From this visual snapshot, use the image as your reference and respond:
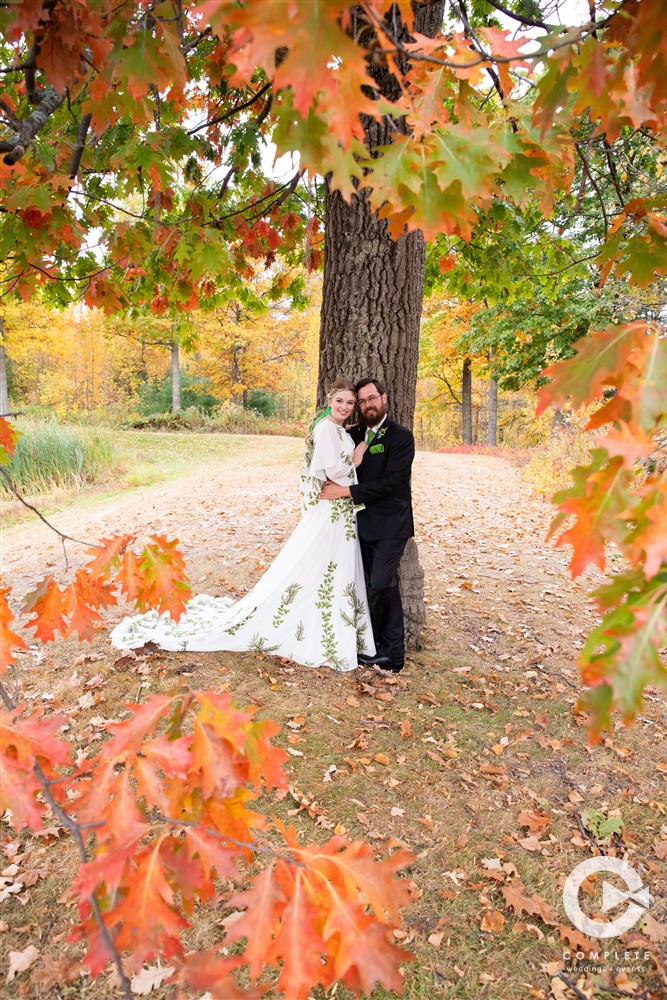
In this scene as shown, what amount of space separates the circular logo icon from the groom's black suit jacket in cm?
230

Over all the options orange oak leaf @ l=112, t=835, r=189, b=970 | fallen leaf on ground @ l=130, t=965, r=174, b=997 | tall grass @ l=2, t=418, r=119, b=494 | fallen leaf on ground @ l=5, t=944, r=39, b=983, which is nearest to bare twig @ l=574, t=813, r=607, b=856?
fallen leaf on ground @ l=130, t=965, r=174, b=997

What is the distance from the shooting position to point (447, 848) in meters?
2.87

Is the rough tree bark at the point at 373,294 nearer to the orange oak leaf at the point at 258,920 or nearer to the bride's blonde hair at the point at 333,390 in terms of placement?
the bride's blonde hair at the point at 333,390

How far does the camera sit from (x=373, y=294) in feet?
13.7

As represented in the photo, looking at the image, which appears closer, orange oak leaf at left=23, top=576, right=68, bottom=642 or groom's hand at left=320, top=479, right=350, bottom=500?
orange oak leaf at left=23, top=576, right=68, bottom=642

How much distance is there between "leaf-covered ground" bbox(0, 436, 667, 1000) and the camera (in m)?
2.34

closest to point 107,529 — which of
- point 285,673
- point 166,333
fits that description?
point 285,673

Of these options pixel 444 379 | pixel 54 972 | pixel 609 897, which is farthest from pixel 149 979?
pixel 444 379

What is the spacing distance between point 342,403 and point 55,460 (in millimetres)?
10075

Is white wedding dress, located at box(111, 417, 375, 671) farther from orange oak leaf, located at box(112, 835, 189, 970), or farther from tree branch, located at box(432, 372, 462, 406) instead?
tree branch, located at box(432, 372, 462, 406)

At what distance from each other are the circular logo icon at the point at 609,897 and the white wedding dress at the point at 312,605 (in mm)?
2051

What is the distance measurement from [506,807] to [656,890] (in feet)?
2.43

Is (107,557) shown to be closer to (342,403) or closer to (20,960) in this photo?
(20,960)

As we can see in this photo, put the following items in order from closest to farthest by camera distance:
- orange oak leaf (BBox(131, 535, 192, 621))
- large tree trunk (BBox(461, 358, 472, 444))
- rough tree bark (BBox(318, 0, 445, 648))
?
orange oak leaf (BBox(131, 535, 192, 621)) < rough tree bark (BBox(318, 0, 445, 648)) < large tree trunk (BBox(461, 358, 472, 444))
